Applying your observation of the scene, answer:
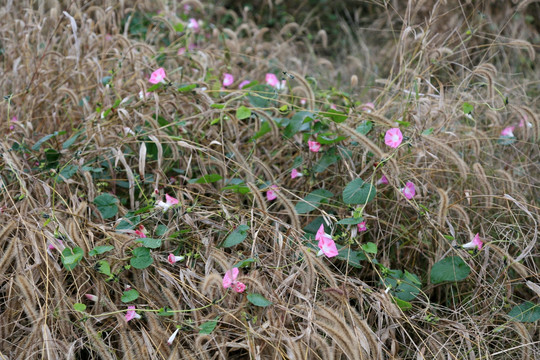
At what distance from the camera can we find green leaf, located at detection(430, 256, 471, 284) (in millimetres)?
1605

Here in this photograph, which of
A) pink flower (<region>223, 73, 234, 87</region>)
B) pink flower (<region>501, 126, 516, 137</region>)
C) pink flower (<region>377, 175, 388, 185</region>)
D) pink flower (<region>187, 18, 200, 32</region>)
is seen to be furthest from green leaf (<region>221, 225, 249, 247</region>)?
pink flower (<region>187, 18, 200, 32</region>)

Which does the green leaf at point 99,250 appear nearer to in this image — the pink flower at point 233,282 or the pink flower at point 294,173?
the pink flower at point 233,282

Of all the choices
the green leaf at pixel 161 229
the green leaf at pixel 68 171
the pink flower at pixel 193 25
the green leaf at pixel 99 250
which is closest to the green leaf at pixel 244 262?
the green leaf at pixel 161 229

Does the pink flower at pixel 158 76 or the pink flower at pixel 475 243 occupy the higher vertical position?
the pink flower at pixel 158 76

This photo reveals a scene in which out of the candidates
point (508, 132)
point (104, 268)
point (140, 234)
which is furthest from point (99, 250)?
point (508, 132)

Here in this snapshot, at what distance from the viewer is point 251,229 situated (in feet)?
5.29

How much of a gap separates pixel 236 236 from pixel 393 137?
0.65m

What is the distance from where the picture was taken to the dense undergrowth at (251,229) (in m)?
1.43

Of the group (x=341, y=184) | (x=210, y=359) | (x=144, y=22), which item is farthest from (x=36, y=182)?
(x=144, y=22)

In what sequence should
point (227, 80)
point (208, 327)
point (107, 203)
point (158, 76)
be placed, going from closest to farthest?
point (208, 327), point (107, 203), point (158, 76), point (227, 80)

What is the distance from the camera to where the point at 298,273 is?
148 centimetres

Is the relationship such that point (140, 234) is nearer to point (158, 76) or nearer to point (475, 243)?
point (158, 76)

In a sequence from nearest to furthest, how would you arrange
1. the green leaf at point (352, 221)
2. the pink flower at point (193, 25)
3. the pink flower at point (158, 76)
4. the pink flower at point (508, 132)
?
the green leaf at point (352, 221) → the pink flower at point (158, 76) → the pink flower at point (508, 132) → the pink flower at point (193, 25)

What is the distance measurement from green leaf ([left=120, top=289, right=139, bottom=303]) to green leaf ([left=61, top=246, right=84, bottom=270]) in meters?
0.17
